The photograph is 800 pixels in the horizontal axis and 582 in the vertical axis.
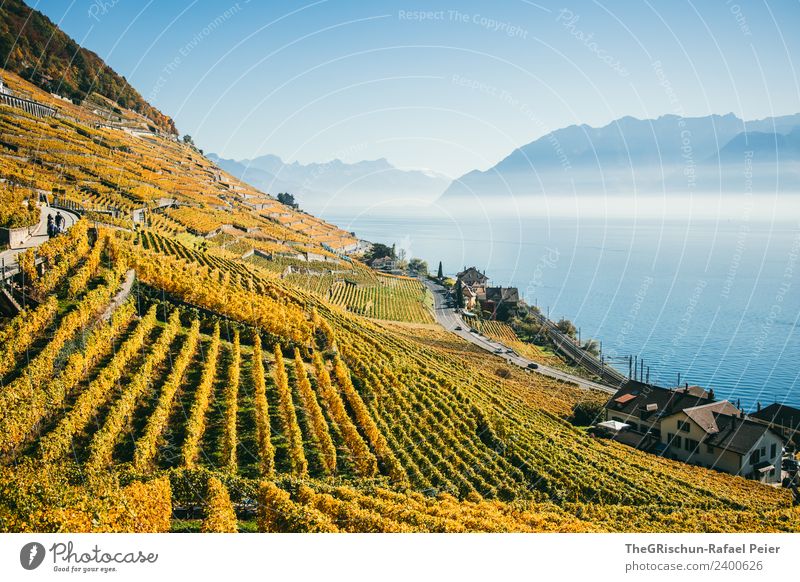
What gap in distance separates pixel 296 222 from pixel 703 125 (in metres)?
176

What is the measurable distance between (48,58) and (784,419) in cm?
7383

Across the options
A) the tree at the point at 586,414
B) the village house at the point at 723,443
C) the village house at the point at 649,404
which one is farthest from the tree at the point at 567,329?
the village house at the point at 723,443

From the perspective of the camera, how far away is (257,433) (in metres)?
12.5

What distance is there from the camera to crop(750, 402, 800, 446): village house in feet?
83.8

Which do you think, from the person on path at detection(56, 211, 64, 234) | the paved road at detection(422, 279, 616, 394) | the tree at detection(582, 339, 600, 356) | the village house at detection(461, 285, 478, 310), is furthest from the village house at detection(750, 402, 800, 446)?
the village house at detection(461, 285, 478, 310)

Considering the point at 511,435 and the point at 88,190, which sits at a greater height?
the point at 88,190

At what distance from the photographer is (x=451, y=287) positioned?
7050cm

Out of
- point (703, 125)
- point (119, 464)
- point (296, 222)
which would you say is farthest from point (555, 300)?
point (703, 125)

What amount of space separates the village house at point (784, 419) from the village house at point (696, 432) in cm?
341

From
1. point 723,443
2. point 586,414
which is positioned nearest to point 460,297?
point 586,414

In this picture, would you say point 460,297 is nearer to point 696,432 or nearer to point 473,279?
point 473,279

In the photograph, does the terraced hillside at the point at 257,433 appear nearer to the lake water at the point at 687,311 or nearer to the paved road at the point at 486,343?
the paved road at the point at 486,343

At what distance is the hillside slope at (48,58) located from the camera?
2261 inches

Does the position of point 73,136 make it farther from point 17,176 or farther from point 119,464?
point 119,464
